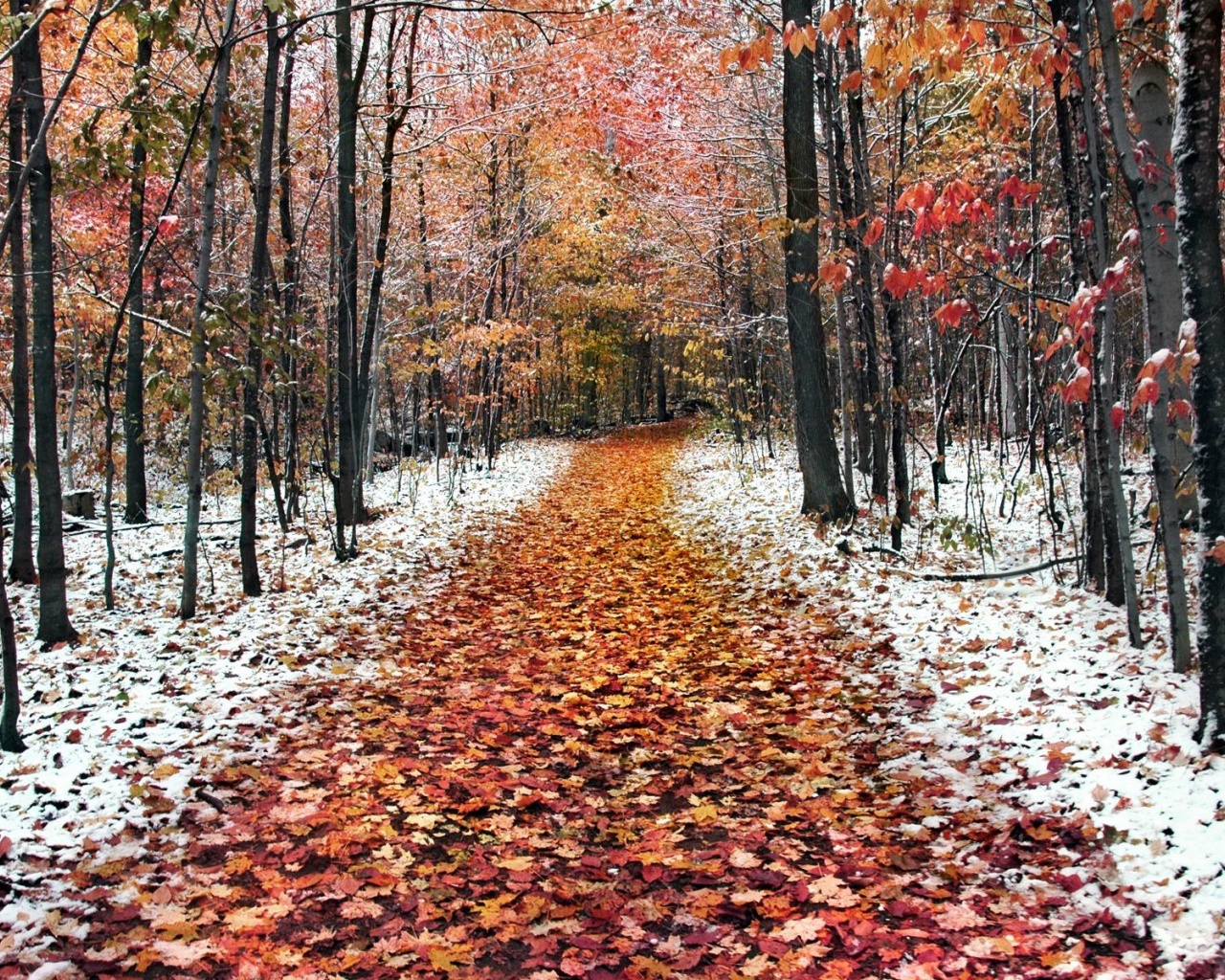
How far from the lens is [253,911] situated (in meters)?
3.07

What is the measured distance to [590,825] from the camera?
3.73 m

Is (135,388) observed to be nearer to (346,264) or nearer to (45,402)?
(346,264)

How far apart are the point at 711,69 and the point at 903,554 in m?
8.04

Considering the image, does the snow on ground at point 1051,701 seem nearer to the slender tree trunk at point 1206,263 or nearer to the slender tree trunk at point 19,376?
A: the slender tree trunk at point 1206,263

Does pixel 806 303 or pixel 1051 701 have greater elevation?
pixel 806 303

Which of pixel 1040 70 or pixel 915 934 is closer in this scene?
pixel 915 934

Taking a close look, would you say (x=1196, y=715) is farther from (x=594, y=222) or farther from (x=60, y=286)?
(x=594, y=222)

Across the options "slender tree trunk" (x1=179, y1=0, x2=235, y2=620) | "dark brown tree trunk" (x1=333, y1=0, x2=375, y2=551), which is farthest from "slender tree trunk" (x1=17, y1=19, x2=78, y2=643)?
"dark brown tree trunk" (x1=333, y1=0, x2=375, y2=551)

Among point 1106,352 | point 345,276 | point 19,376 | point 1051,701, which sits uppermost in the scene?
point 345,276

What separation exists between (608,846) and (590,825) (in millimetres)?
203

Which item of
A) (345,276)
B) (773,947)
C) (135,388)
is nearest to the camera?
(773,947)

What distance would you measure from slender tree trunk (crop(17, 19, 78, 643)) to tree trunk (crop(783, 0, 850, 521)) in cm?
732

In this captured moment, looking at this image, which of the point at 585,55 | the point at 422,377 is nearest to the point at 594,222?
the point at 422,377

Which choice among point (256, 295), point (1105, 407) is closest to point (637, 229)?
point (256, 295)
